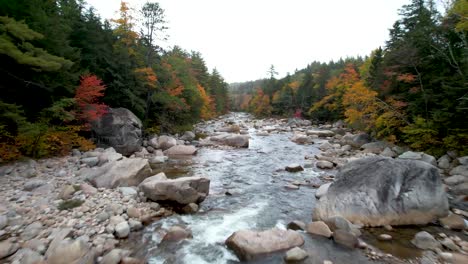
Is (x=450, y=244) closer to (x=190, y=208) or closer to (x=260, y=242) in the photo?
(x=260, y=242)

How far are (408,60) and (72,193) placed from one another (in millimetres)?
20102

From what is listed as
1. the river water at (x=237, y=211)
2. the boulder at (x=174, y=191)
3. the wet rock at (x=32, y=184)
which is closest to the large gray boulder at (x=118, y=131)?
the river water at (x=237, y=211)

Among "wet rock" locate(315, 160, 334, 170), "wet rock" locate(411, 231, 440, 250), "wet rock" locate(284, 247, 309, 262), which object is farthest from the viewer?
"wet rock" locate(315, 160, 334, 170)

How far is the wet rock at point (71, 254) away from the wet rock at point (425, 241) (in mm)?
7729

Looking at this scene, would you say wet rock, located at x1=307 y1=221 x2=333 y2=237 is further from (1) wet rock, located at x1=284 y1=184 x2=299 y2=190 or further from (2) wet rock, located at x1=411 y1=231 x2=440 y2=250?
(1) wet rock, located at x1=284 y1=184 x2=299 y2=190

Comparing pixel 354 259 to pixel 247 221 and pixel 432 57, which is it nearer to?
pixel 247 221

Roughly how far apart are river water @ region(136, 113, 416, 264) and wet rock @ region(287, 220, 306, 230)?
0.88 feet

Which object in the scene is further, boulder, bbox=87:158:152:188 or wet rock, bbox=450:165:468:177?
wet rock, bbox=450:165:468:177

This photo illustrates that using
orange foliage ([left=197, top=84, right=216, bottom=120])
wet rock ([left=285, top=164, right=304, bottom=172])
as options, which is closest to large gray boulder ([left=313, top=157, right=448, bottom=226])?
wet rock ([left=285, top=164, right=304, bottom=172])

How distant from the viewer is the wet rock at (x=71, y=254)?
204 inches

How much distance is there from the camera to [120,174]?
31.8 ft

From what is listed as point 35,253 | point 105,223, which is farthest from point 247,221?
point 35,253

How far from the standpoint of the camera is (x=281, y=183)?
11633 millimetres

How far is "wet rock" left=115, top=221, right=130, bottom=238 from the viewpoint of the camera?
253 inches
